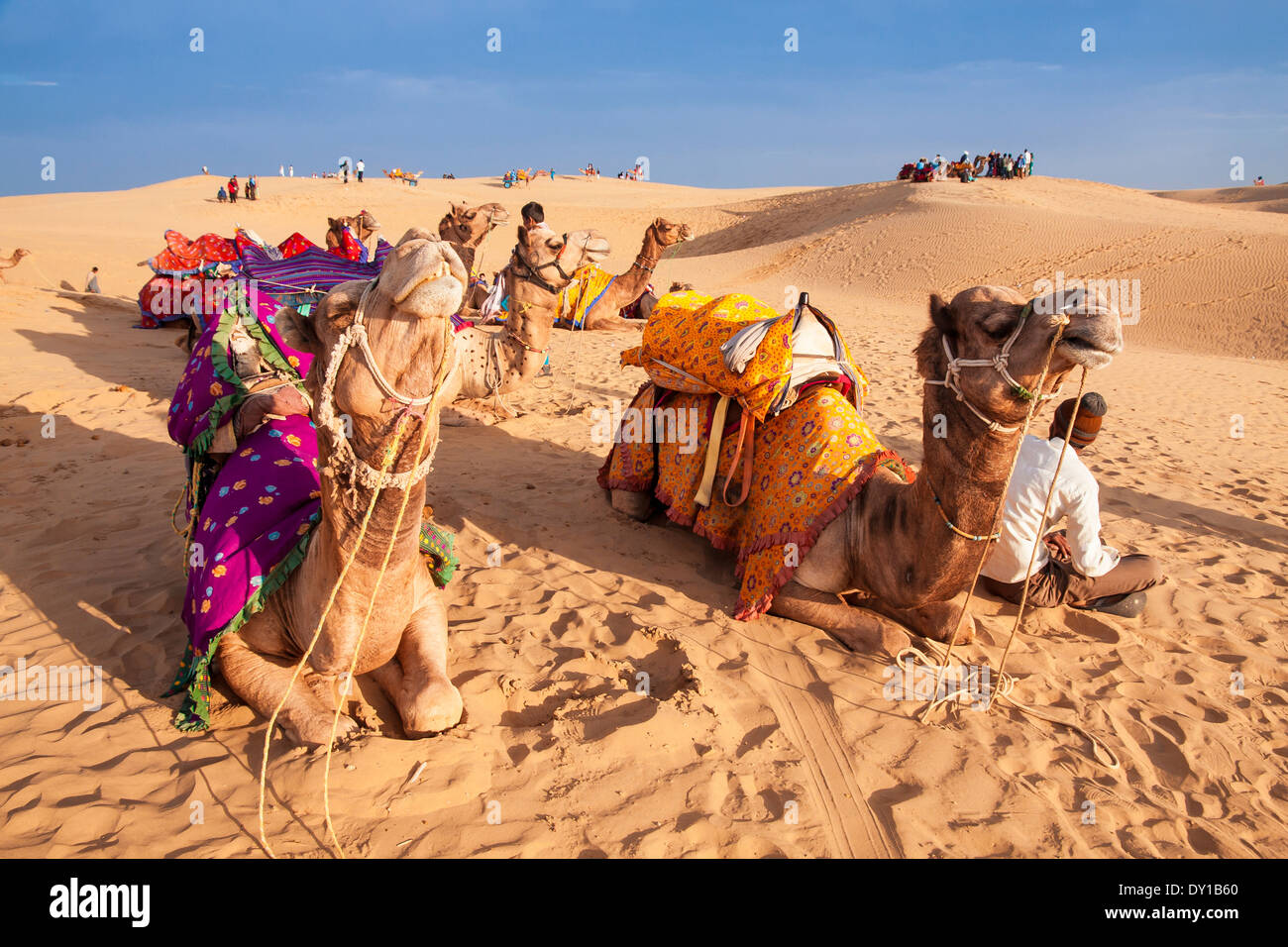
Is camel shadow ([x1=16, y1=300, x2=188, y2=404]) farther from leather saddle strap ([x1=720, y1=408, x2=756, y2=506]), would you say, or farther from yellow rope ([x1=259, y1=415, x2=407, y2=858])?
yellow rope ([x1=259, y1=415, x2=407, y2=858])

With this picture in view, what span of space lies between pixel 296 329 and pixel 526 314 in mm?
5564

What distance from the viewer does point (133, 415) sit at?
25.6ft

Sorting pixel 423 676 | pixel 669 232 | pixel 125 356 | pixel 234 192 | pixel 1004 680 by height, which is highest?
pixel 234 192

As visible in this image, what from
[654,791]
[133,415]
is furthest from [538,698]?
[133,415]

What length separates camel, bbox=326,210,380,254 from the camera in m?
9.53

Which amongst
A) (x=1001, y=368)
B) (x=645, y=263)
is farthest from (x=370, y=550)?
(x=645, y=263)

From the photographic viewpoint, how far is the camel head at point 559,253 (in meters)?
7.27

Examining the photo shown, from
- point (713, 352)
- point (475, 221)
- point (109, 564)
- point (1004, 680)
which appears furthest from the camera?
point (475, 221)

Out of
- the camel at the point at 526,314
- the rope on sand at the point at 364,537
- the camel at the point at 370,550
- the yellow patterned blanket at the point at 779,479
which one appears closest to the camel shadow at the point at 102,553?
the camel at the point at 370,550

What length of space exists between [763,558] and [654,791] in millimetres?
1693

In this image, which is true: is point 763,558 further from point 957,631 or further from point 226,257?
point 226,257

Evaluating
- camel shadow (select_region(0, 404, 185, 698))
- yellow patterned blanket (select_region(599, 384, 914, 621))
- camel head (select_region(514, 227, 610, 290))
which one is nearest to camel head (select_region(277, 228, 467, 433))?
camel shadow (select_region(0, 404, 185, 698))

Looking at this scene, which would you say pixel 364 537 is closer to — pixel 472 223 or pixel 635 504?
pixel 635 504

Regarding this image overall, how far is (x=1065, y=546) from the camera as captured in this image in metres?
4.73
